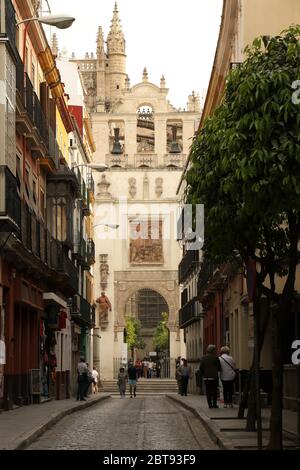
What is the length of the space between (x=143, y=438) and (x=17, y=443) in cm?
390

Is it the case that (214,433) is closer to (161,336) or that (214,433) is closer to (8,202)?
(8,202)

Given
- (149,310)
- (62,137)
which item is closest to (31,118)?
(62,137)

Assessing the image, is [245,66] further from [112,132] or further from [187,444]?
[112,132]

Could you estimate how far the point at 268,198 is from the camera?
599 inches

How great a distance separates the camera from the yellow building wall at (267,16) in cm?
3105

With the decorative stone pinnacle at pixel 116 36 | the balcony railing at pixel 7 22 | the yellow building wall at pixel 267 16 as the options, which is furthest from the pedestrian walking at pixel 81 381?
the decorative stone pinnacle at pixel 116 36

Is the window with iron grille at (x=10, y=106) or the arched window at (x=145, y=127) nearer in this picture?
the window with iron grille at (x=10, y=106)

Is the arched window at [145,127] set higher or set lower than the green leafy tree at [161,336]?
higher

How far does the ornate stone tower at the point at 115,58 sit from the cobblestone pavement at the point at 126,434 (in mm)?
103783

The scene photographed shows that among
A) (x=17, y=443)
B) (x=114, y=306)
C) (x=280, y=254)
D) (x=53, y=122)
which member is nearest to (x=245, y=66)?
(x=280, y=254)

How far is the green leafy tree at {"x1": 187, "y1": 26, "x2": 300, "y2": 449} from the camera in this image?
48.8ft

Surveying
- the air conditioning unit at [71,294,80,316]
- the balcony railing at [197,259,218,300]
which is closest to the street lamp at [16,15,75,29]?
the balcony railing at [197,259,218,300]

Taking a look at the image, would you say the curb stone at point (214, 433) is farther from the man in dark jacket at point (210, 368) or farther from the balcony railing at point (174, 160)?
the balcony railing at point (174, 160)

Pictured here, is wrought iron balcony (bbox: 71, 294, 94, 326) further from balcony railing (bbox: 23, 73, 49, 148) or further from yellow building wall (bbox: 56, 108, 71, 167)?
balcony railing (bbox: 23, 73, 49, 148)
